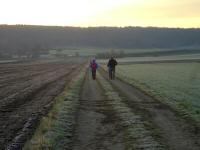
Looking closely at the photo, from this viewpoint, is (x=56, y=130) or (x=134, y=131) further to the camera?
(x=56, y=130)

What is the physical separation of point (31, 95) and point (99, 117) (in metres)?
10.5

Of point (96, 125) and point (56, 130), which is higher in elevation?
point (56, 130)

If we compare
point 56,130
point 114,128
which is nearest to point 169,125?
point 114,128

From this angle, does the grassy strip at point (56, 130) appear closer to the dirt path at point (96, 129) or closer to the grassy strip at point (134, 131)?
the dirt path at point (96, 129)

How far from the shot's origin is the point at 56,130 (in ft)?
48.0

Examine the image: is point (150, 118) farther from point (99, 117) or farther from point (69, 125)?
point (69, 125)

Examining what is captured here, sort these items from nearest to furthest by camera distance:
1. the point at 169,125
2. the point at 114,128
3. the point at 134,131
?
the point at 134,131
the point at 114,128
the point at 169,125

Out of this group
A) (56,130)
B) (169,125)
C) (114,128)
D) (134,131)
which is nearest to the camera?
(134,131)

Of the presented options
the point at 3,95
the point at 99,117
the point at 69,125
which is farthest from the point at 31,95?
the point at 69,125

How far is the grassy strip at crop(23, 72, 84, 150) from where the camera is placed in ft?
40.6

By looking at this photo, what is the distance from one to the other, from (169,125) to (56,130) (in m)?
3.44

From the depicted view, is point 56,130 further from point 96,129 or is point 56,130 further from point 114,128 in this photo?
point 114,128

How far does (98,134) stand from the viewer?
1425 cm

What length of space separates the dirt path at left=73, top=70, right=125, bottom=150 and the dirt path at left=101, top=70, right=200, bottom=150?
115cm
